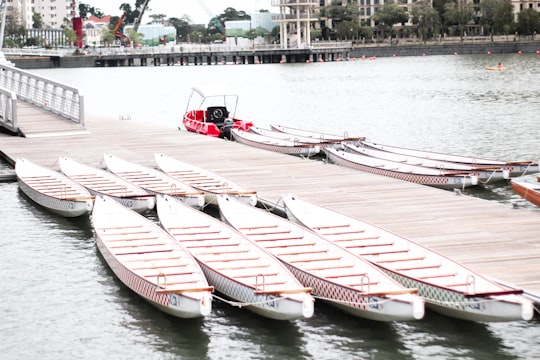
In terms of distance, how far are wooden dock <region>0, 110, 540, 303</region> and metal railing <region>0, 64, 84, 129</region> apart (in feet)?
3.49

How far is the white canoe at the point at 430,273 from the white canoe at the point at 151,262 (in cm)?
293

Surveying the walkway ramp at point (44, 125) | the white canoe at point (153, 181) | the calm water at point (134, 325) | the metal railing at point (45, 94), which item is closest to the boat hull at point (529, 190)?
the calm water at point (134, 325)

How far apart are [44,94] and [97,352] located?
90.6 ft

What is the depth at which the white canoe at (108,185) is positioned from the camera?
2373 cm

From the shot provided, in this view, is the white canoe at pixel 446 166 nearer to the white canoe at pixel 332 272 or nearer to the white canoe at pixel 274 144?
the white canoe at pixel 274 144

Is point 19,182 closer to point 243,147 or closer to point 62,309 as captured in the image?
point 243,147

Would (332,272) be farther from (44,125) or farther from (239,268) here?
(44,125)

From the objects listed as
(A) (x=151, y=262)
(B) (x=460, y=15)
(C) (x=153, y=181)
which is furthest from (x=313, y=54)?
(A) (x=151, y=262)

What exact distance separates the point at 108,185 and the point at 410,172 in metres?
8.65

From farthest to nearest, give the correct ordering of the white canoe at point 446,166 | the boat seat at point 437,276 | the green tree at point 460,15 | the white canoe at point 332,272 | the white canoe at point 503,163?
1. the green tree at point 460,15
2. the white canoe at point 503,163
3. the white canoe at point 446,166
4. the boat seat at point 437,276
5. the white canoe at point 332,272

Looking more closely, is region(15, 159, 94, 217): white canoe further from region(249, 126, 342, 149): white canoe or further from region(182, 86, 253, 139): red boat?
region(182, 86, 253, 139): red boat

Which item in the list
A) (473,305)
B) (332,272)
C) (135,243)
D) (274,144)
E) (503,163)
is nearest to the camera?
(473,305)

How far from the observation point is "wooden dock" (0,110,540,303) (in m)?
18.2

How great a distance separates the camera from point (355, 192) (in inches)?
976
